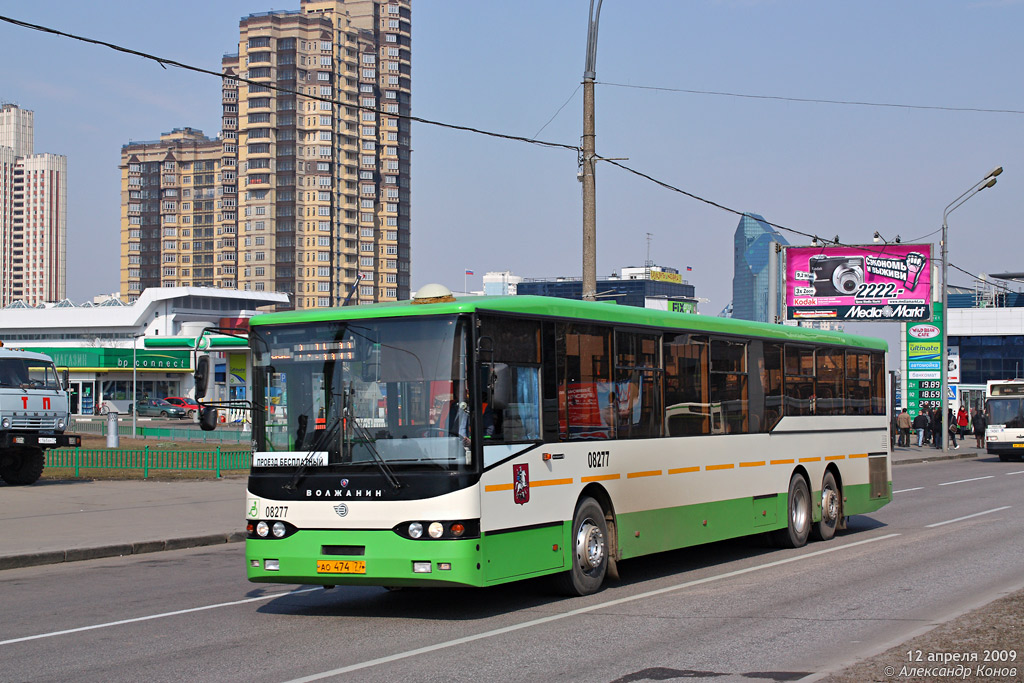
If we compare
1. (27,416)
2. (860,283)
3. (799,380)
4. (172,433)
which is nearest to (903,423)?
(860,283)

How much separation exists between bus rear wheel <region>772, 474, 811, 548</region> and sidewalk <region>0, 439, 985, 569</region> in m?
8.40

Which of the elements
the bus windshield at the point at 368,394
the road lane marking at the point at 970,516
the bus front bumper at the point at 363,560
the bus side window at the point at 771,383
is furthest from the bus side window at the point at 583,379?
the road lane marking at the point at 970,516

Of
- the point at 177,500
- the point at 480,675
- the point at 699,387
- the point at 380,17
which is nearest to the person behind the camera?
the point at 480,675

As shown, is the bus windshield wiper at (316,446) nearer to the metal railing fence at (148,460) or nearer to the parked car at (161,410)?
the metal railing fence at (148,460)

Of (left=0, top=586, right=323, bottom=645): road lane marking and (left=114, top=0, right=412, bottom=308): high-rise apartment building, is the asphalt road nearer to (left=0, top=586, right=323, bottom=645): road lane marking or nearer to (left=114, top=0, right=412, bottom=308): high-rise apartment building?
(left=0, top=586, right=323, bottom=645): road lane marking

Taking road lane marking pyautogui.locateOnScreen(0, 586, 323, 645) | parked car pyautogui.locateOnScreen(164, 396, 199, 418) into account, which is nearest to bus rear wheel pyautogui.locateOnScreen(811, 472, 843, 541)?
road lane marking pyautogui.locateOnScreen(0, 586, 323, 645)

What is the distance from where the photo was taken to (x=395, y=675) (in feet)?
25.1

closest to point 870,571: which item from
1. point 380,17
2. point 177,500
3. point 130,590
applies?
point 130,590

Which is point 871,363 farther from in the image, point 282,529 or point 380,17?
point 380,17

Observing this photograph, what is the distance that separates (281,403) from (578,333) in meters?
3.05

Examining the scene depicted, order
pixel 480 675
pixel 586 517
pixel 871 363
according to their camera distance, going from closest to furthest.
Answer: pixel 480 675, pixel 586 517, pixel 871 363

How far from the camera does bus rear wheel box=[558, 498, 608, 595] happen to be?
36.1 feet

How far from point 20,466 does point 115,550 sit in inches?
434

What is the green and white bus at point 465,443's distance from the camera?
9.64 metres
